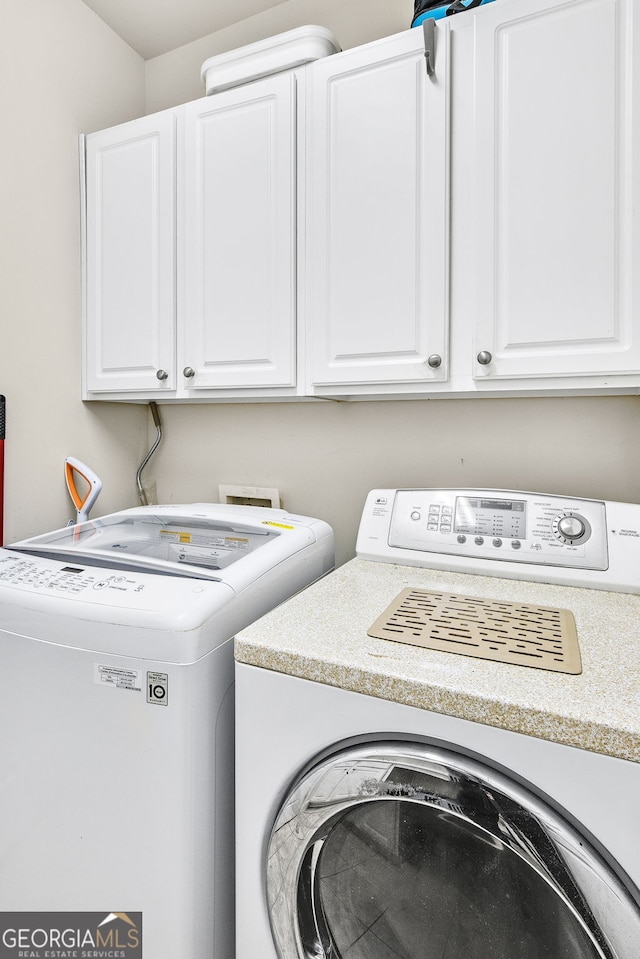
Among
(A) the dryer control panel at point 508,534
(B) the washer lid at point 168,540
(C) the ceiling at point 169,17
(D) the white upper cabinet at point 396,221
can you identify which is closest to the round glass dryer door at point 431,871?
(B) the washer lid at point 168,540

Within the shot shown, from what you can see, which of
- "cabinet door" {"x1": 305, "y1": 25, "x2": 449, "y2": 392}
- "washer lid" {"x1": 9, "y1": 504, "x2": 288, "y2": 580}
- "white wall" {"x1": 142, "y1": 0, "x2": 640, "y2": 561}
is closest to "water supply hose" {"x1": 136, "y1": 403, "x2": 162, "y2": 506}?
"white wall" {"x1": 142, "y1": 0, "x2": 640, "y2": 561}

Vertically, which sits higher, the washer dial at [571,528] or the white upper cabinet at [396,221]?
the white upper cabinet at [396,221]

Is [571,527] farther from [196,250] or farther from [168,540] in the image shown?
[196,250]

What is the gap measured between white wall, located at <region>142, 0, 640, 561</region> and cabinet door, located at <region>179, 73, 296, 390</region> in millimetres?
324

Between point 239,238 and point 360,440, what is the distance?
720mm

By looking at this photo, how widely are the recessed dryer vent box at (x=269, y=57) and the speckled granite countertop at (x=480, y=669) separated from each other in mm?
1467

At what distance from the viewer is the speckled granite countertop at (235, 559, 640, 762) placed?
2.15 feet

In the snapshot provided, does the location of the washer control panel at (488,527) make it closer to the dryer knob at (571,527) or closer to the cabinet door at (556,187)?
the dryer knob at (571,527)

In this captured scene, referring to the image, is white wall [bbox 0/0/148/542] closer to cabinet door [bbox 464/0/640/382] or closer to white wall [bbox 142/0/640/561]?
white wall [bbox 142/0/640/561]

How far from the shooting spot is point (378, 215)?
1339 mm

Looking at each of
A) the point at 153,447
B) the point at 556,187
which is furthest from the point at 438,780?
the point at 153,447

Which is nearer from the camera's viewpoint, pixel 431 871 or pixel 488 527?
pixel 431 871

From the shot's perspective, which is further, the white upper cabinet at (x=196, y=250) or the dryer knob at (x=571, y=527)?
the white upper cabinet at (x=196, y=250)

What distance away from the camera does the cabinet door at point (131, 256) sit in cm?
163
